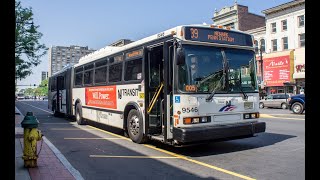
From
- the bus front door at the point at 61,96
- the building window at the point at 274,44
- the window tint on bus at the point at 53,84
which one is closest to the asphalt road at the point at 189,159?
the bus front door at the point at 61,96

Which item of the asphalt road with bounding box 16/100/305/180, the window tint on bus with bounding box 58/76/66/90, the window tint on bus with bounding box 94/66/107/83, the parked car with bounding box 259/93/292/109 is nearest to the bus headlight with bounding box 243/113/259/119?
the asphalt road with bounding box 16/100/305/180

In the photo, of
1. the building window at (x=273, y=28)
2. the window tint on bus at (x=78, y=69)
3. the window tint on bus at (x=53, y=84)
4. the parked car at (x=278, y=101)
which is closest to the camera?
the window tint on bus at (x=78, y=69)

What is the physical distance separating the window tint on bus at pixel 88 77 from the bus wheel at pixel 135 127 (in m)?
4.79

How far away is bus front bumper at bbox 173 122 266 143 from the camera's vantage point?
7.92 m

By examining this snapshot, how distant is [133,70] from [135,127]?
172 centimetres

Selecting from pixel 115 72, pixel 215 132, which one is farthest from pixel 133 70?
pixel 215 132

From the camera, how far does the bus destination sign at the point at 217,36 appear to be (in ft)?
27.8

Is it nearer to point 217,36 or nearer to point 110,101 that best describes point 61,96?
point 110,101

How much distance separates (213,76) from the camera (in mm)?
8555

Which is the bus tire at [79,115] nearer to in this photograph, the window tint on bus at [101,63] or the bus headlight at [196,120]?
the window tint on bus at [101,63]

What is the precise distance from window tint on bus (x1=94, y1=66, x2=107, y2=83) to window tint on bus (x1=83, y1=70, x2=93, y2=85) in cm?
61

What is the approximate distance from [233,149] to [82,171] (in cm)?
415
